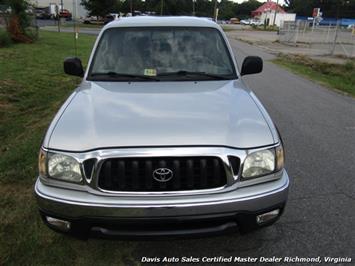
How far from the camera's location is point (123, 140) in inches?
107

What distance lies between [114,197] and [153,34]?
2.33 metres

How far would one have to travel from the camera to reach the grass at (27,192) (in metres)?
3.15

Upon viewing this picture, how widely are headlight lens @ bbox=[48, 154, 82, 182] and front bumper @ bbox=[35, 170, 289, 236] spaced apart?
0.30ft

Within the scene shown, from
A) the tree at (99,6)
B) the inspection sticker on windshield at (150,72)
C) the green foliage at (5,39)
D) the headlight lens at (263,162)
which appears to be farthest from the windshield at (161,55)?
the tree at (99,6)

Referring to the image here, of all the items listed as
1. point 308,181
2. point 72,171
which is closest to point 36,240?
point 72,171

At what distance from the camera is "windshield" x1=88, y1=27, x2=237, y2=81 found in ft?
13.5

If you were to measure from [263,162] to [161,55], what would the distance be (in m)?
1.91

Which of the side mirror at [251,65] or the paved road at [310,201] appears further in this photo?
the side mirror at [251,65]

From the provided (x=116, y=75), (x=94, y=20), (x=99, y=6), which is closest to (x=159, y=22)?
(x=116, y=75)

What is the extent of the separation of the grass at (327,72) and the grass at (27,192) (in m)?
7.82

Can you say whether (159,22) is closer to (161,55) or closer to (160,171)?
(161,55)

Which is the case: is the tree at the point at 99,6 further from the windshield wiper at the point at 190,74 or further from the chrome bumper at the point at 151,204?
the chrome bumper at the point at 151,204

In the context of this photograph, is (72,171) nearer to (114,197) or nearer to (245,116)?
(114,197)

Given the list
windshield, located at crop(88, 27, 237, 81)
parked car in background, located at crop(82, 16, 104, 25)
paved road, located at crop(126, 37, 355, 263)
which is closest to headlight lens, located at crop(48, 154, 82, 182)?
paved road, located at crop(126, 37, 355, 263)
